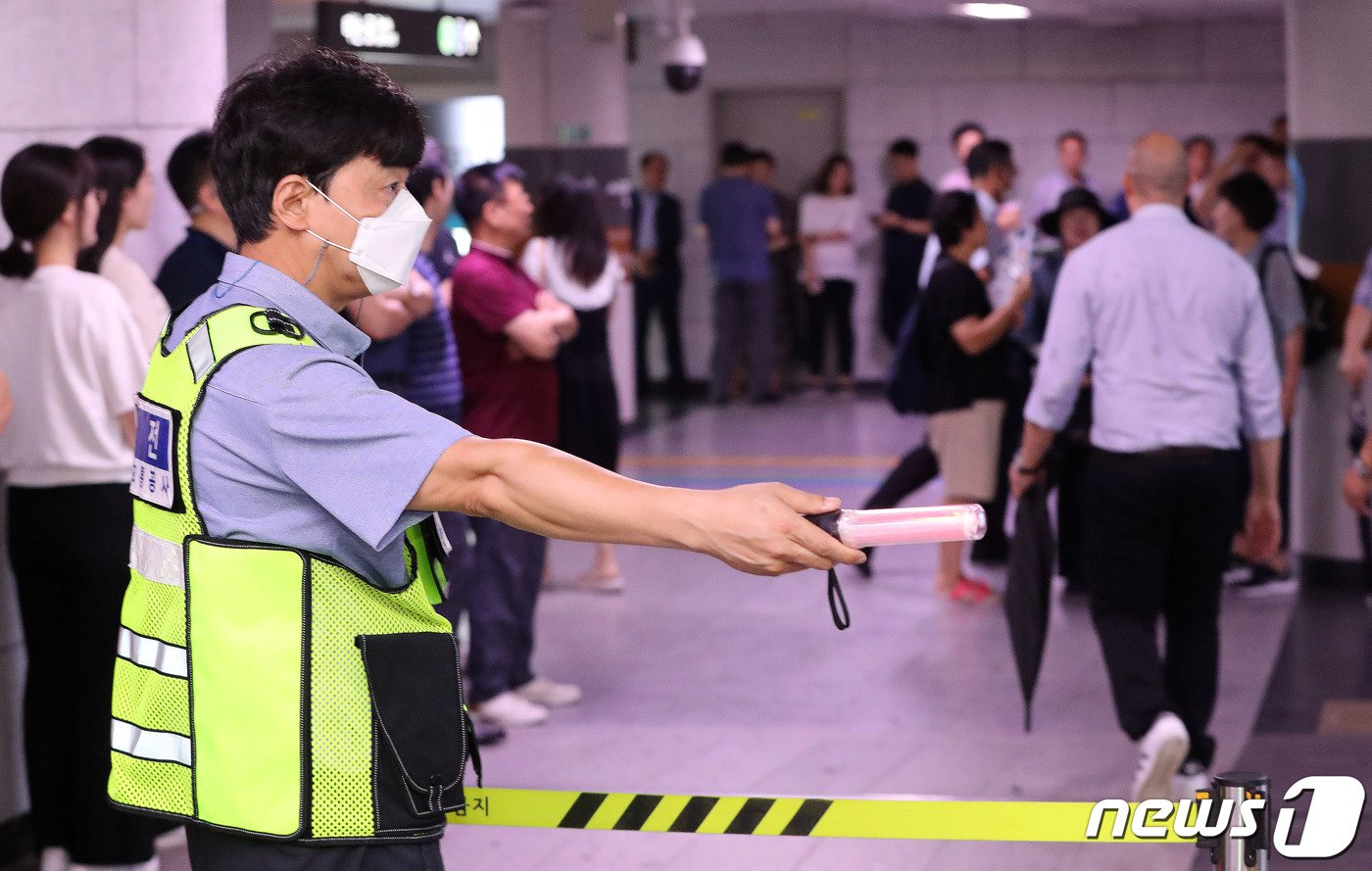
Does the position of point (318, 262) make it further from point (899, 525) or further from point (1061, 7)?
point (1061, 7)

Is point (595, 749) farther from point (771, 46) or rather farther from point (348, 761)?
point (771, 46)

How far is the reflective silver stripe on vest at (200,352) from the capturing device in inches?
72.8

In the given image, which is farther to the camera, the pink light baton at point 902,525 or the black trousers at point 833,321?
the black trousers at point 833,321

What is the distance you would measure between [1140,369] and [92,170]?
2780 millimetres

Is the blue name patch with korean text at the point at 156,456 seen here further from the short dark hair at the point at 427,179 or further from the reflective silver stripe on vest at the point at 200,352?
the short dark hair at the point at 427,179

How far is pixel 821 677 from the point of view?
20.6 feet

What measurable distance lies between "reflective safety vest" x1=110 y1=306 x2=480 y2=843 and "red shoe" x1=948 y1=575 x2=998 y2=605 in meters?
5.67

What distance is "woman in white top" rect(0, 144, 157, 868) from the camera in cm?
414

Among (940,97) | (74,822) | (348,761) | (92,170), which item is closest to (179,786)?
(348,761)

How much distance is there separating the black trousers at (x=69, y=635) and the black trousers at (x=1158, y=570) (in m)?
2.55

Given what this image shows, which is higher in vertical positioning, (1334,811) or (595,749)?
(1334,811)

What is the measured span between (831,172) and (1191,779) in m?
10.4

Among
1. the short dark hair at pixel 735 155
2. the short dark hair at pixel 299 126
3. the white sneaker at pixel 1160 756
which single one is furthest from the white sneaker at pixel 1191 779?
the short dark hair at pixel 735 155

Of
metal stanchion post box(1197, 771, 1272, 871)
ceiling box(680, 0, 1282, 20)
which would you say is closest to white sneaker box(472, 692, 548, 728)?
metal stanchion post box(1197, 771, 1272, 871)
